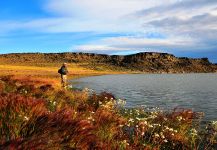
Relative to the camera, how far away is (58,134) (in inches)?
239

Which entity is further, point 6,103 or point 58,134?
point 6,103

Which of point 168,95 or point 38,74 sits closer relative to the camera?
point 168,95

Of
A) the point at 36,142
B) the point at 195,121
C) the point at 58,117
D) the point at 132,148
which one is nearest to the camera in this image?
the point at 36,142

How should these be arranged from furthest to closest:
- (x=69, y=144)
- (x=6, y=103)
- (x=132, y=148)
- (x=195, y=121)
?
(x=195, y=121) → (x=132, y=148) → (x=6, y=103) → (x=69, y=144)

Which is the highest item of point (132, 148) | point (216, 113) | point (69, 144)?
point (69, 144)

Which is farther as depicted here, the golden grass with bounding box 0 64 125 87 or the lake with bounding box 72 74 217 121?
the golden grass with bounding box 0 64 125 87

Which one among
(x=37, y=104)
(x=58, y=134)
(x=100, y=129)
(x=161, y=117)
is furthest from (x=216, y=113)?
(x=58, y=134)

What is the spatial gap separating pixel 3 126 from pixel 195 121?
39.1 feet

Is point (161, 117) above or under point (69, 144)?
under

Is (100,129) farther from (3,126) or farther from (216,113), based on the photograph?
(216,113)

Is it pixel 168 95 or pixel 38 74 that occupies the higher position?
pixel 168 95

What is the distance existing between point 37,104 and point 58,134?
197cm

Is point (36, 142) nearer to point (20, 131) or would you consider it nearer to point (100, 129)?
point (20, 131)

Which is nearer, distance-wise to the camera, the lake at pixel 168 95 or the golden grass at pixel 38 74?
the lake at pixel 168 95
